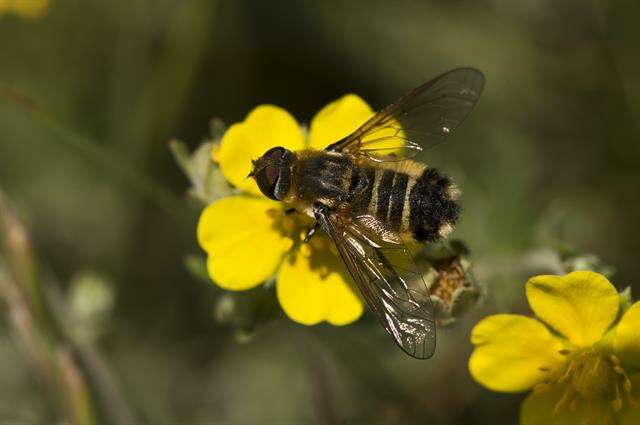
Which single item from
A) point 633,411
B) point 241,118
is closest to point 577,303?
point 633,411

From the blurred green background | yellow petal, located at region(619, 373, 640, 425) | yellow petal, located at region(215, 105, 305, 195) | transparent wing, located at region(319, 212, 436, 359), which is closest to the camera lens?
transparent wing, located at region(319, 212, 436, 359)

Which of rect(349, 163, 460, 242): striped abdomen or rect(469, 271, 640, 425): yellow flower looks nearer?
rect(469, 271, 640, 425): yellow flower

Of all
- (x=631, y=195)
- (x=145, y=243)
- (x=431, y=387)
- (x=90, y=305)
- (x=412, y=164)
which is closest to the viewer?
(x=412, y=164)

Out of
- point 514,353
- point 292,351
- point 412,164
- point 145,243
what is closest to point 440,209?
point 412,164

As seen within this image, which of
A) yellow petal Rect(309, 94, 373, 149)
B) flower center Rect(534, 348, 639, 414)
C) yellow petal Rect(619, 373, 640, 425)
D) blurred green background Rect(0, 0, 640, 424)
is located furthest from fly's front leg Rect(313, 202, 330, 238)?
blurred green background Rect(0, 0, 640, 424)

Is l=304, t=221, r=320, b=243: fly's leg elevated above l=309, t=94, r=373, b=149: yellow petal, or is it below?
below

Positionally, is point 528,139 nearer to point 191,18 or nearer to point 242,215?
point 191,18

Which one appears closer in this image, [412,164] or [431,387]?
[412,164]

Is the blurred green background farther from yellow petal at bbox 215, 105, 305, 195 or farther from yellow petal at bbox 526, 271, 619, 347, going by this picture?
yellow petal at bbox 526, 271, 619, 347
